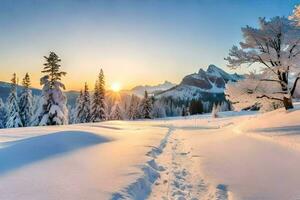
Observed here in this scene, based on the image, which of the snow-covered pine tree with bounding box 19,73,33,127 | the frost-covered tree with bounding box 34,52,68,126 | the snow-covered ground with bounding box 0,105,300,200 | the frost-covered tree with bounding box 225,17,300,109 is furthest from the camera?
the snow-covered pine tree with bounding box 19,73,33,127

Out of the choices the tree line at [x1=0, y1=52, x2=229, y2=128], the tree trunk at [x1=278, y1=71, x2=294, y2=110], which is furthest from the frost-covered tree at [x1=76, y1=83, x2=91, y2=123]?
the tree trunk at [x1=278, y1=71, x2=294, y2=110]

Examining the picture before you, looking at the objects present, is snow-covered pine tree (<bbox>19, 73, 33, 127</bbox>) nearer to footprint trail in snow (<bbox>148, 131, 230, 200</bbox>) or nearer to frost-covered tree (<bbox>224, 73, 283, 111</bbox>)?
frost-covered tree (<bbox>224, 73, 283, 111</bbox>)

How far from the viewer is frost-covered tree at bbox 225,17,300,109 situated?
66.9 feet

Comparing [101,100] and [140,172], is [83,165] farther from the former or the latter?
[101,100]

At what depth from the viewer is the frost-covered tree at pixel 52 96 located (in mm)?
36094

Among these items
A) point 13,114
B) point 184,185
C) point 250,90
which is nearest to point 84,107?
point 13,114

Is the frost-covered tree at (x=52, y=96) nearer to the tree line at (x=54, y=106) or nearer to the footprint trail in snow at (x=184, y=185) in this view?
the tree line at (x=54, y=106)

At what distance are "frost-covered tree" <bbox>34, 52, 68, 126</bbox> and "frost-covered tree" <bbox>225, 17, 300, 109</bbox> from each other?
21742 mm

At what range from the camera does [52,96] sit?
3616 centimetres

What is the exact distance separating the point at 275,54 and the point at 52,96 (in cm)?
2548

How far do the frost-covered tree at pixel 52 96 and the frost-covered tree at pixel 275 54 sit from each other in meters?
21.7

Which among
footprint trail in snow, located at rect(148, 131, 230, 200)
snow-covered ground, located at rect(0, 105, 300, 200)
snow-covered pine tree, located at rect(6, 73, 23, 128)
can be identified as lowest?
footprint trail in snow, located at rect(148, 131, 230, 200)

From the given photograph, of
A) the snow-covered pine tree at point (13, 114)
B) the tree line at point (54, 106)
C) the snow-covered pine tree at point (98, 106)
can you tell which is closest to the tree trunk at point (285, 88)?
the tree line at point (54, 106)

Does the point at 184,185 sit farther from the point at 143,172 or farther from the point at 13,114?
the point at 13,114
